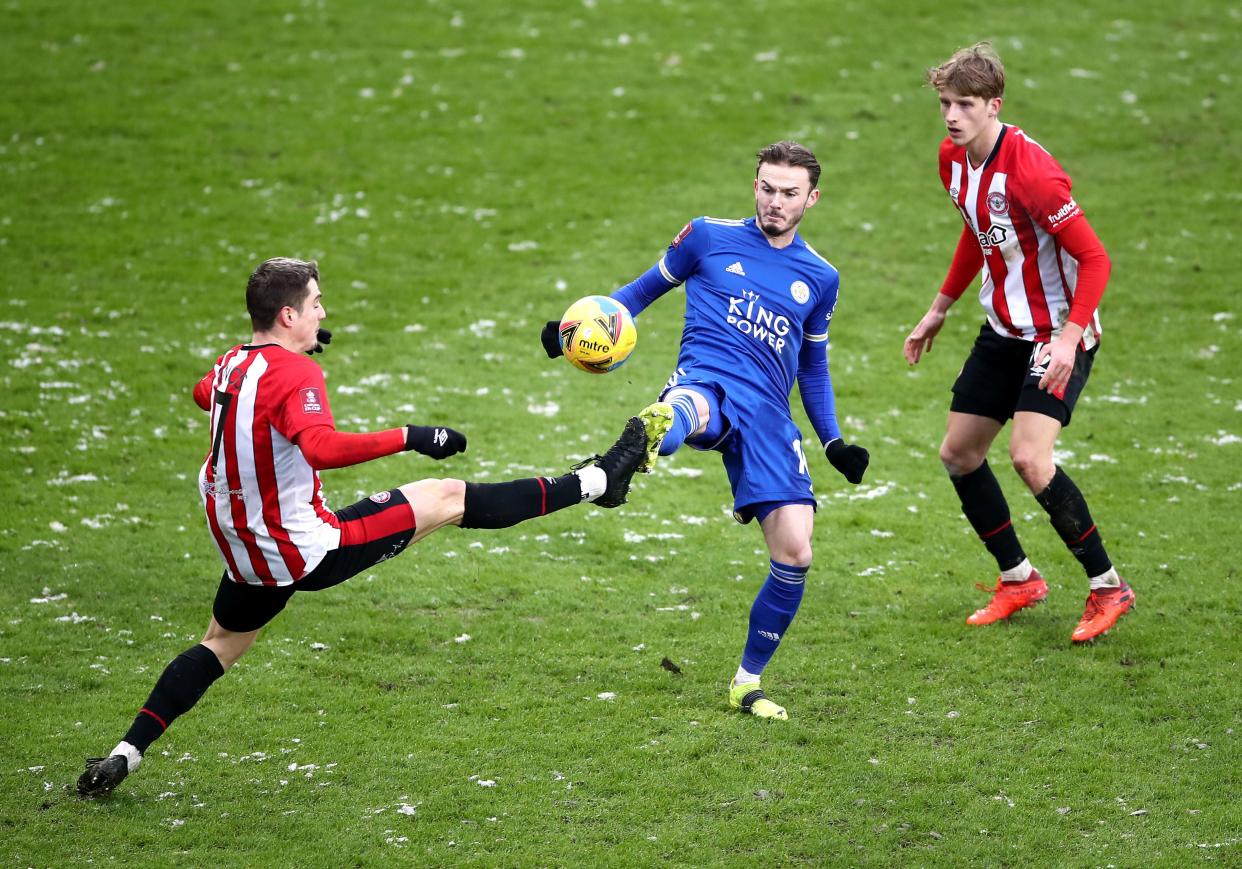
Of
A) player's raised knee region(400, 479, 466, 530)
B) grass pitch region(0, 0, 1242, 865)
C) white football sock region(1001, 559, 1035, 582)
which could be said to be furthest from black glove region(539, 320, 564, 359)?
white football sock region(1001, 559, 1035, 582)

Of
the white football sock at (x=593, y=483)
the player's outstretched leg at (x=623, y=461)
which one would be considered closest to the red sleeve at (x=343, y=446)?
the white football sock at (x=593, y=483)

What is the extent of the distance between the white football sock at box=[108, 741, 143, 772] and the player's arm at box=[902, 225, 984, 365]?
15.5 feet

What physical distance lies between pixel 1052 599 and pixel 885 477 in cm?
239

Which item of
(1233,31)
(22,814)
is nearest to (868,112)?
(1233,31)

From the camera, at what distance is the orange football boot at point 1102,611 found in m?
7.12

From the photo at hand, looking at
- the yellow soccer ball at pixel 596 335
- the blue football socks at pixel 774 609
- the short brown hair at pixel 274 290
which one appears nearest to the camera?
the short brown hair at pixel 274 290

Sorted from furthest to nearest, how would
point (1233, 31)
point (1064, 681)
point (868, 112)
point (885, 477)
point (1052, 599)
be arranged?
1. point (1233, 31)
2. point (868, 112)
3. point (885, 477)
4. point (1052, 599)
5. point (1064, 681)

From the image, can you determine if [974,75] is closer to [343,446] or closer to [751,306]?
[751,306]

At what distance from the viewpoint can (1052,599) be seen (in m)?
7.83

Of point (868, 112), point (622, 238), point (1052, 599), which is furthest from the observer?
point (868, 112)

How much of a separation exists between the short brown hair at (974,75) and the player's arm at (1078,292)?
833mm

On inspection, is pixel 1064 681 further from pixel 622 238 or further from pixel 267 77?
pixel 267 77

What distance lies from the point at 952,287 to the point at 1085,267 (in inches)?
41.2

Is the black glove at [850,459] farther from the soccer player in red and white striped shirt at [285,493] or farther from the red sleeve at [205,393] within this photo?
the red sleeve at [205,393]
